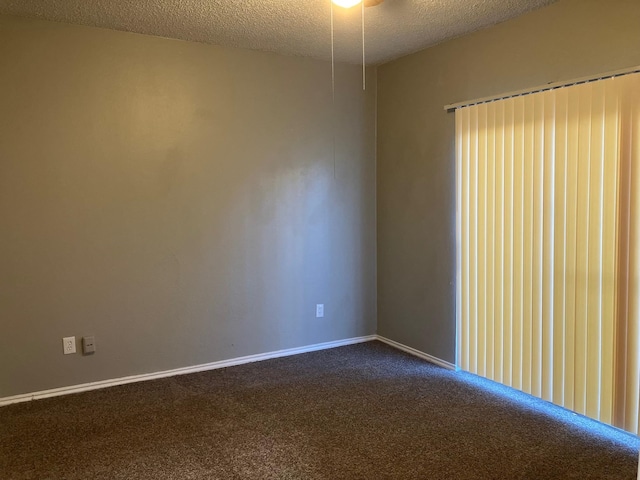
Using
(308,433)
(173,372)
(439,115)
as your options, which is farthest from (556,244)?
(173,372)

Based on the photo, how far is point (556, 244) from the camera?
121 inches

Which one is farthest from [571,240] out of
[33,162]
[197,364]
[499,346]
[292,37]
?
[33,162]

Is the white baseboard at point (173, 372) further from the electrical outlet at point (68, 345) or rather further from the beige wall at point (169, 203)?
the electrical outlet at point (68, 345)

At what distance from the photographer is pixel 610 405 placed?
2.86 metres

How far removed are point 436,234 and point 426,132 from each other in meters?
0.79

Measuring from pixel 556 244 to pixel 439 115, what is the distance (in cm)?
135

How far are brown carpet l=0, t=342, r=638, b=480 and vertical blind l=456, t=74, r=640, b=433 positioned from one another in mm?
260

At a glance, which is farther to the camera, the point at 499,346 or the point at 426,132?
the point at 426,132

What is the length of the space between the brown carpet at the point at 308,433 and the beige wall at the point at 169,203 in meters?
0.43

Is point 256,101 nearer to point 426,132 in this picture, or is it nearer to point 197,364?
point 426,132

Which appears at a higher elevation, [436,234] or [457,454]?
[436,234]

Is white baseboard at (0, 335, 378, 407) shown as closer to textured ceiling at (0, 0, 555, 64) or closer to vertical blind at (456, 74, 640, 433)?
vertical blind at (456, 74, 640, 433)

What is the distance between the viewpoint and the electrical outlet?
3488mm

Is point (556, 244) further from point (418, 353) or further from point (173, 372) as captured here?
point (173, 372)
